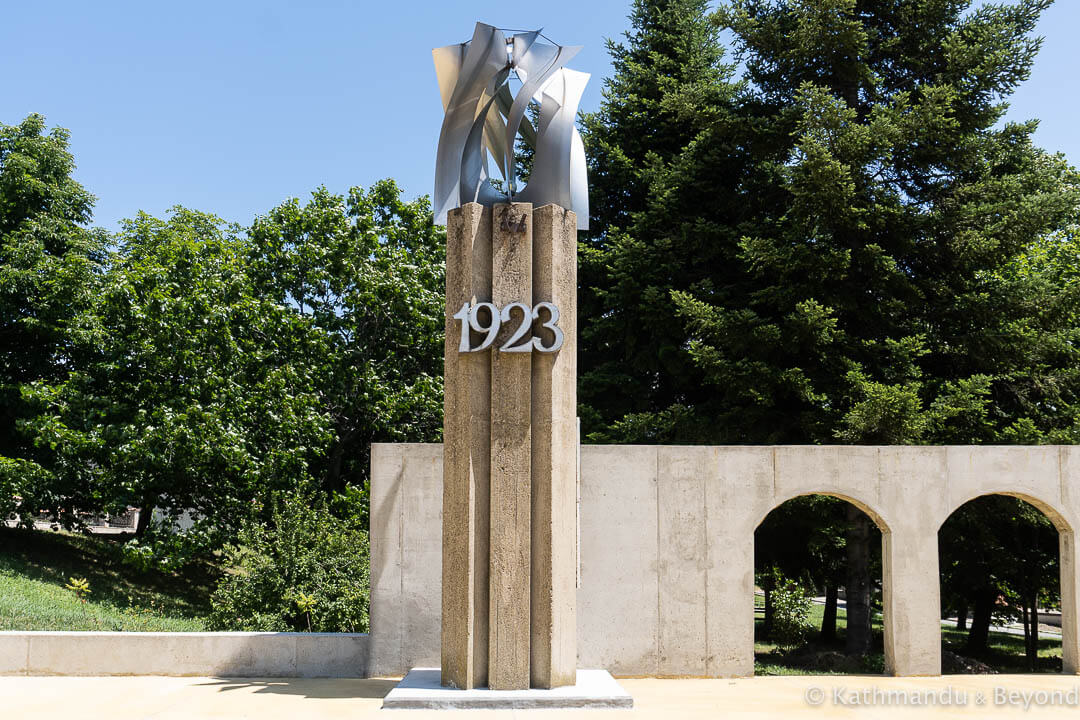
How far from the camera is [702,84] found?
72.5 feet

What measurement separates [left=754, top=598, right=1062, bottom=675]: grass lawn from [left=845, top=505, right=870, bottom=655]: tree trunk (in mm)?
391

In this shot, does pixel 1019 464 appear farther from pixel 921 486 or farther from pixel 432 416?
pixel 432 416

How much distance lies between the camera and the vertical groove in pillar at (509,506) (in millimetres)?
9055

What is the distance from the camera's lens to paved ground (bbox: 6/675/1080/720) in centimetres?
880

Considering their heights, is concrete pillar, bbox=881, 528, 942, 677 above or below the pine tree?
below

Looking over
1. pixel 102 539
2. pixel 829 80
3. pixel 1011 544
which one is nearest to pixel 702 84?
pixel 829 80

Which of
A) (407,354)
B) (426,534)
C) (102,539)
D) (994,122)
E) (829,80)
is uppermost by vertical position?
(829,80)

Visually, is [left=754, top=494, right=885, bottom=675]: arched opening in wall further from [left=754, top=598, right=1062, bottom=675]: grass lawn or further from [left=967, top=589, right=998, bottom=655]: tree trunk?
[left=967, top=589, right=998, bottom=655]: tree trunk

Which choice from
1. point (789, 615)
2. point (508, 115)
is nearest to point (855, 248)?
point (789, 615)

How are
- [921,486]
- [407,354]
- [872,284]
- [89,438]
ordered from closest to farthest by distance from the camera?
[921,486]
[872,284]
[89,438]
[407,354]

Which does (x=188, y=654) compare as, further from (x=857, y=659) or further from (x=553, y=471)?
(x=857, y=659)

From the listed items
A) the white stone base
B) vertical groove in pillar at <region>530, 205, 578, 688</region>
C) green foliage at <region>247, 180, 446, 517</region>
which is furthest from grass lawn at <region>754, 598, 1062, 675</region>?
green foliage at <region>247, 180, 446, 517</region>

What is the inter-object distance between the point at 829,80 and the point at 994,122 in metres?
3.65

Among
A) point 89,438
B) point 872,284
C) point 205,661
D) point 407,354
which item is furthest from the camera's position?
point 407,354
